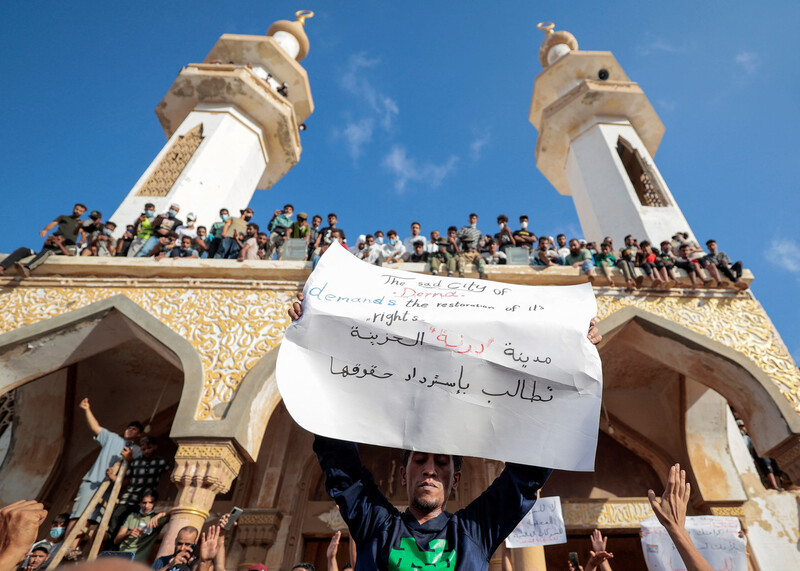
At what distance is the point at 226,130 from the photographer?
1135 cm

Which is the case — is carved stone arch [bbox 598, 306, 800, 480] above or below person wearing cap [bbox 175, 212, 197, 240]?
below

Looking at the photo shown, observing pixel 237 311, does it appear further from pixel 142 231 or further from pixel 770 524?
pixel 770 524

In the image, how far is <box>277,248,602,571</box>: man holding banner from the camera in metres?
1.56

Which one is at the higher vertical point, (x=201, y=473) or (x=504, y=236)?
(x=504, y=236)

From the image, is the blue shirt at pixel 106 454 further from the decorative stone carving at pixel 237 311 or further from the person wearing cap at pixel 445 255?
the person wearing cap at pixel 445 255

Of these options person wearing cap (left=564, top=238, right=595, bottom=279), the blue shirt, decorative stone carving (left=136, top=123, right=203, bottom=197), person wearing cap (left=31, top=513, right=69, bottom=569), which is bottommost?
person wearing cap (left=31, top=513, right=69, bottom=569)

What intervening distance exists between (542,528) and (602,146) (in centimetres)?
956

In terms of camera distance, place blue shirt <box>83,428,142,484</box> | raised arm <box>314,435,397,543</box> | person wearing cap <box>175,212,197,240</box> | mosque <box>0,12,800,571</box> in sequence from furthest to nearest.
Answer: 1. person wearing cap <box>175,212,197,240</box>
2. mosque <box>0,12,800,571</box>
3. blue shirt <box>83,428,142,484</box>
4. raised arm <box>314,435,397,543</box>

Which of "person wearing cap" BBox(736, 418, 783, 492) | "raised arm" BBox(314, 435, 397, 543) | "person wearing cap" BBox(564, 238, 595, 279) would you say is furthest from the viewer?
"person wearing cap" BBox(564, 238, 595, 279)

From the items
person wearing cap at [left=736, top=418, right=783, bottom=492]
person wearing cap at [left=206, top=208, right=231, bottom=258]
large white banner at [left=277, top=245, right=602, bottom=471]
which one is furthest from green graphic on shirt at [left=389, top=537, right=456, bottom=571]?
person wearing cap at [left=736, top=418, right=783, bottom=492]

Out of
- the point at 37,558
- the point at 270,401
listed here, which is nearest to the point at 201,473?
the point at 270,401

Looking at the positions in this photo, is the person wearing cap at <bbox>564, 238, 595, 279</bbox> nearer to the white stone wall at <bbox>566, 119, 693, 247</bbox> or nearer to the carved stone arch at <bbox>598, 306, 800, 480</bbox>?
the carved stone arch at <bbox>598, 306, 800, 480</bbox>

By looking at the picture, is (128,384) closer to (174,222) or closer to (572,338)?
(174,222)

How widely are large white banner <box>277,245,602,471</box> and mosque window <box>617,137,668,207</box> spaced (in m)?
9.43
